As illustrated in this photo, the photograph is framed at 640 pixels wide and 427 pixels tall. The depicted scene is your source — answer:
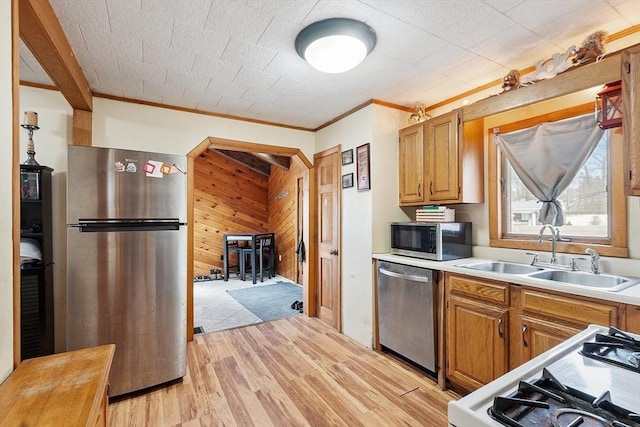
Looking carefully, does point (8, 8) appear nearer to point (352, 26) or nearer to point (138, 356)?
point (352, 26)

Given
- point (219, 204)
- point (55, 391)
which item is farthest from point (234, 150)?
point (219, 204)

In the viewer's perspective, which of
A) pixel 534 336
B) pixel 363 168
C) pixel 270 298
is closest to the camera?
pixel 534 336

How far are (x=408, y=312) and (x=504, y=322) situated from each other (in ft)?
2.53

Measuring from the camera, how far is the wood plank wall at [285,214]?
6.11 meters

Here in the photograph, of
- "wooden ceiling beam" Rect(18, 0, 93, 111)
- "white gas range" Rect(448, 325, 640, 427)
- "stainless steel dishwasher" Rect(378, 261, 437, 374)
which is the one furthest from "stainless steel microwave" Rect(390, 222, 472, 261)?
"wooden ceiling beam" Rect(18, 0, 93, 111)

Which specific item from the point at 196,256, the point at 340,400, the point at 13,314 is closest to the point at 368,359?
the point at 340,400

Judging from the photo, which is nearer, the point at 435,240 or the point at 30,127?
the point at 30,127

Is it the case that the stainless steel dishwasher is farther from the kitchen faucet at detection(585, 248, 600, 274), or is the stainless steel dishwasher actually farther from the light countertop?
the kitchen faucet at detection(585, 248, 600, 274)

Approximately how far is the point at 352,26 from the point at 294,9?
341mm

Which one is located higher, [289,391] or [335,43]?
[335,43]

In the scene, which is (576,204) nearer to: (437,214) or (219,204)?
(437,214)

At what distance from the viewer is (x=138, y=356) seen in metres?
2.19

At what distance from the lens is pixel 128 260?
2148mm

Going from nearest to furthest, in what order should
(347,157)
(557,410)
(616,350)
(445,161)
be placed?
(557,410)
(616,350)
(445,161)
(347,157)
